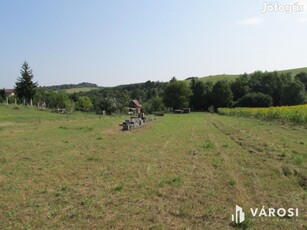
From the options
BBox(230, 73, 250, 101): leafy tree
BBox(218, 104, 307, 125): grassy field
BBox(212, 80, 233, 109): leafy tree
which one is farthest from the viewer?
BBox(230, 73, 250, 101): leafy tree

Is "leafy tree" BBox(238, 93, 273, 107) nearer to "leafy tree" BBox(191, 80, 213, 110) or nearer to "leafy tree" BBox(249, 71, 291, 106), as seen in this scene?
"leafy tree" BBox(249, 71, 291, 106)

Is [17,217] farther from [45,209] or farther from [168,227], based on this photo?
[168,227]

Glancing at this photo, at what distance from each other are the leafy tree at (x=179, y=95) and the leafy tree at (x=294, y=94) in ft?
104

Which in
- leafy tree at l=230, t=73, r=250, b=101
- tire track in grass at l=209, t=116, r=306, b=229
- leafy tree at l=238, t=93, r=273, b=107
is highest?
leafy tree at l=230, t=73, r=250, b=101

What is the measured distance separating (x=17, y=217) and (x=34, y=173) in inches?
174

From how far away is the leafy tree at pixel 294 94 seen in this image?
91.2 meters

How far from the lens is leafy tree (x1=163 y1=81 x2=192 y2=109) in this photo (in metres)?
112

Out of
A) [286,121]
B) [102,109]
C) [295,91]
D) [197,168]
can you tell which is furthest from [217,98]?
[197,168]

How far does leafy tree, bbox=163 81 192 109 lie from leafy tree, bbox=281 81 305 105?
31851 millimetres

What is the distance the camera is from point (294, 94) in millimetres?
92062

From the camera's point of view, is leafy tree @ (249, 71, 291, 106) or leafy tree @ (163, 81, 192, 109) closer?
leafy tree @ (249, 71, 291, 106)

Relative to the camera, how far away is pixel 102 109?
79000mm

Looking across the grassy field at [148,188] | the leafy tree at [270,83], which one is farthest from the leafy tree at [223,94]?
the grassy field at [148,188]

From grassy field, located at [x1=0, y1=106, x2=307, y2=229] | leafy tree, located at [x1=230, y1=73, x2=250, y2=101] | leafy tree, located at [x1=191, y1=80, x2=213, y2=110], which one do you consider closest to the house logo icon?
grassy field, located at [x1=0, y1=106, x2=307, y2=229]
